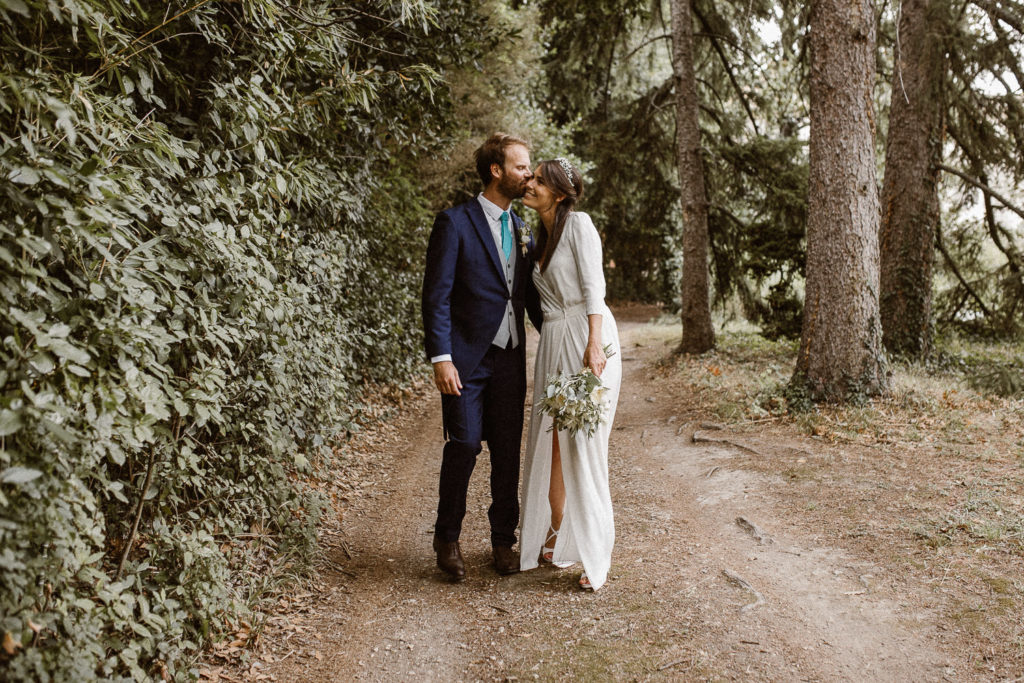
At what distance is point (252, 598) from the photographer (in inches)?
138

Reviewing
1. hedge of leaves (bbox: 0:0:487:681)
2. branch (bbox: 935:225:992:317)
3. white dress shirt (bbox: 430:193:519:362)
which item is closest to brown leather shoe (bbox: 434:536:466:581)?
hedge of leaves (bbox: 0:0:487:681)

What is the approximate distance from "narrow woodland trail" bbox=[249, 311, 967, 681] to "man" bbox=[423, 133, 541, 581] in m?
0.40

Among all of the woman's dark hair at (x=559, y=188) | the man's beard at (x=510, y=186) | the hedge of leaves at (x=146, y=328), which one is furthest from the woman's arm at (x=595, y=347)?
the hedge of leaves at (x=146, y=328)

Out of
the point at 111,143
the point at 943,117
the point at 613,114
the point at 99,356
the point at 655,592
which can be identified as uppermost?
the point at 613,114

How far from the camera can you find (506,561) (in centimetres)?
399

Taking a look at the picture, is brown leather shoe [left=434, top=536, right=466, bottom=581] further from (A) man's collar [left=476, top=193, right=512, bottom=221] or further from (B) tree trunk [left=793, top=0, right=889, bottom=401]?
(B) tree trunk [left=793, top=0, right=889, bottom=401]

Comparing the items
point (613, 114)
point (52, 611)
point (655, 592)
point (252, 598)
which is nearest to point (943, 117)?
point (655, 592)

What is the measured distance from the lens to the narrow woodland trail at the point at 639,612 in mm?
3061

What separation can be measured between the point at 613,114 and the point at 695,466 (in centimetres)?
1652

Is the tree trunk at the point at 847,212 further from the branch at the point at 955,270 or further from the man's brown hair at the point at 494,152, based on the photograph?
the branch at the point at 955,270

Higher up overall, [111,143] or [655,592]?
[111,143]

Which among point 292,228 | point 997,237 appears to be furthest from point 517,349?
point 997,237

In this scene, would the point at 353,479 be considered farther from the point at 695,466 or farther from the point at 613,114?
the point at 613,114

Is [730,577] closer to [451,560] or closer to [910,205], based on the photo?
[451,560]
